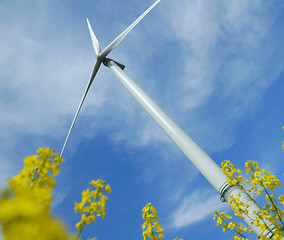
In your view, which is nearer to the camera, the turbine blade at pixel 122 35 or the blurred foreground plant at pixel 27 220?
the blurred foreground plant at pixel 27 220

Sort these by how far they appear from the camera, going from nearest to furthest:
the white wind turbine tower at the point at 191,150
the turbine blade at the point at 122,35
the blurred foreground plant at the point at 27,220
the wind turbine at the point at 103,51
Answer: the blurred foreground plant at the point at 27,220 < the white wind turbine tower at the point at 191,150 < the turbine blade at the point at 122,35 < the wind turbine at the point at 103,51

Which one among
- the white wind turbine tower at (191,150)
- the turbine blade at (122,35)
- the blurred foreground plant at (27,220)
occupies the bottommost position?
the blurred foreground plant at (27,220)

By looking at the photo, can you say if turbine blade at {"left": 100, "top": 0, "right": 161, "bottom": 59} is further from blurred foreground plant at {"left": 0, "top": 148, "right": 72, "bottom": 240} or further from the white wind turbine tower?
blurred foreground plant at {"left": 0, "top": 148, "right": 72, "bottom": 240}

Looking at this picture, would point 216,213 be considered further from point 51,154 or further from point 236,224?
point 51,154

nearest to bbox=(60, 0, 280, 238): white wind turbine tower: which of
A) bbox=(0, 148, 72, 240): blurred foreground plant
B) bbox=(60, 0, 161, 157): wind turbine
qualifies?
bbox=(60, 0, 161, 157): wind turbine

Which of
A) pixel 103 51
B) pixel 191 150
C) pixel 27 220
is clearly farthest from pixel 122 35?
pixel 27 220

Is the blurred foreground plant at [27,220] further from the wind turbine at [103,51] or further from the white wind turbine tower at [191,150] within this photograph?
the wind turbine at [103,51]

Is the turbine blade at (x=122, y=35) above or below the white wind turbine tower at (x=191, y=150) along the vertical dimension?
above

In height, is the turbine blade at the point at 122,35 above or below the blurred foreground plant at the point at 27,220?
above

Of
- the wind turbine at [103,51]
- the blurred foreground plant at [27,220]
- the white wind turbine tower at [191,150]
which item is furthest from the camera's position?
the wind turbine at [103,51]

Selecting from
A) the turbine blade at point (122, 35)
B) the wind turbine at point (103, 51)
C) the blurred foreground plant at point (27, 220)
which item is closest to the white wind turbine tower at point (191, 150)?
the turbine blade at point (122, 35)

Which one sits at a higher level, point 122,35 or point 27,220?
point 122,35

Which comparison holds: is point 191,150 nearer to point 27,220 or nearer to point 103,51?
point 27,220

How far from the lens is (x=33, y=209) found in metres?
0.72
